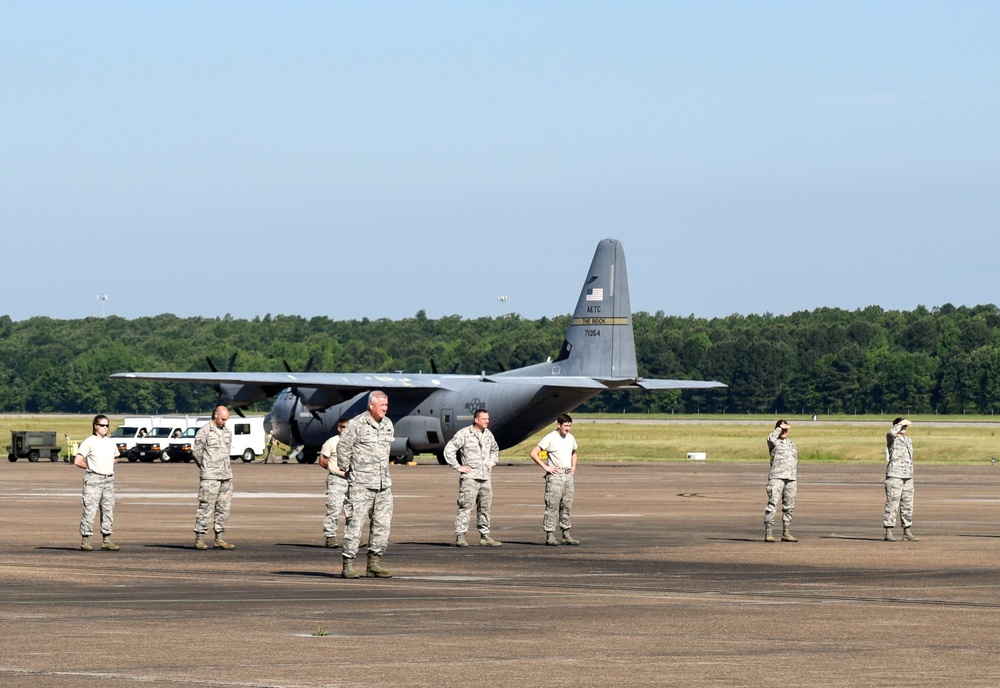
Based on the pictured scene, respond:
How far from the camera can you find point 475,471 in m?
28.3

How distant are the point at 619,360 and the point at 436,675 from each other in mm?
50905

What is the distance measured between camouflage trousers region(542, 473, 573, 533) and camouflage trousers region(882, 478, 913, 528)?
551 cm

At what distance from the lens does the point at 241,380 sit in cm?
6469

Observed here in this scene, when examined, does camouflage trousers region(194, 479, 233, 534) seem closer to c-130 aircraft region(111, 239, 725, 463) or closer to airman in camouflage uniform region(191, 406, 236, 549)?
airman in camouflage uniform region(191, 406, 236, 549)

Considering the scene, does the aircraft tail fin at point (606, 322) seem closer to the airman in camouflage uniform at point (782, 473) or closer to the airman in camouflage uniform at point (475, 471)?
the airman in camouflage uniform at point (782, 473)

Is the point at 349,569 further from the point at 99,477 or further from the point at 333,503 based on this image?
the point at 99,477

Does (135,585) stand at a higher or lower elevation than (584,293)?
lower

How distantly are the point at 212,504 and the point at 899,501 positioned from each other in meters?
11.6

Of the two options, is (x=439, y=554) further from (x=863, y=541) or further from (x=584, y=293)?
(x=584, y=293)

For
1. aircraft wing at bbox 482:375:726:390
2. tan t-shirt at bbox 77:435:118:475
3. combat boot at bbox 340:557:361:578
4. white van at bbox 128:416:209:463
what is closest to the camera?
combat boot at bbox 340:557:361:578

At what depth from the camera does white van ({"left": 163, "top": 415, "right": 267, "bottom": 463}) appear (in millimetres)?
77250

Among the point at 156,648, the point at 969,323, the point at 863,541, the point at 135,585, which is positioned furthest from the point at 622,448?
the point at 969,323

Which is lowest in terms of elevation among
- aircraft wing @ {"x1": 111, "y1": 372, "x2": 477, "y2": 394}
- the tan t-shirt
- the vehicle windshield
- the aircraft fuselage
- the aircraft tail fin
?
the vehicle windshield

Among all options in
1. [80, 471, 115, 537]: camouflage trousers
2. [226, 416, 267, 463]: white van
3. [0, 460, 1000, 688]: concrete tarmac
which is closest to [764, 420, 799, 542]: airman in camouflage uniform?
[0, 460, 1000, 688]: concrete tarmac
